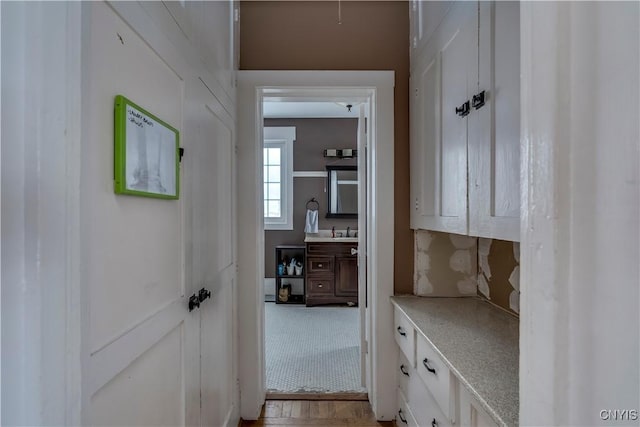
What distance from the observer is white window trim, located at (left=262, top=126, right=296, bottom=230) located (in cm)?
499

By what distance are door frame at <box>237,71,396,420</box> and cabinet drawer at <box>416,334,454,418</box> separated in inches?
21.0

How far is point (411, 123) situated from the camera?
2.03 meters

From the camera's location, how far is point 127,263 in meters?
0.83

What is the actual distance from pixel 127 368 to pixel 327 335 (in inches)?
110

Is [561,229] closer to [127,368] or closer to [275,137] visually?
[127,368]

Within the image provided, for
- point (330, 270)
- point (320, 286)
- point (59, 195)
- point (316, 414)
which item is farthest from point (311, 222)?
point (59, 195)

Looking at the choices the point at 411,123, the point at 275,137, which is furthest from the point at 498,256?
the point at 275,137

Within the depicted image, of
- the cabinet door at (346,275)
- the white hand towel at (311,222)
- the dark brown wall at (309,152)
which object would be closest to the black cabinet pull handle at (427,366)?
the cabinet door at (346,275)

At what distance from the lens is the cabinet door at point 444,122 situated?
1.34m

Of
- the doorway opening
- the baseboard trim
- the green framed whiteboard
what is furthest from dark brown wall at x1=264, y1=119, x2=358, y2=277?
the green framed whiteboard

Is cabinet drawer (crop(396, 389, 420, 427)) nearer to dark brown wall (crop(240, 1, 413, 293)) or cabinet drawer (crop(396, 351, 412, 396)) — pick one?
cabinet drawer (crop(396, 351, 412, 396))

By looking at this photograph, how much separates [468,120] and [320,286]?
3.46 metres

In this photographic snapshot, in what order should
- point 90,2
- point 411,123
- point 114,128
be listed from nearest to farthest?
point 90,2 → point 114,128 → point 411,123

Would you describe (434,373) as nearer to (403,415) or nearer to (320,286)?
(403,415)
